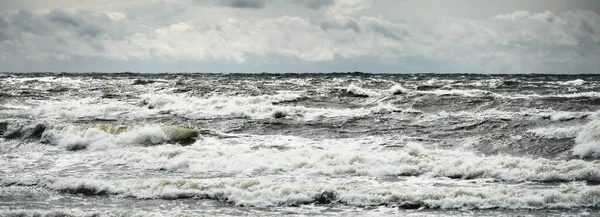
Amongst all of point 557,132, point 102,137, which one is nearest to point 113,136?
point 102,137

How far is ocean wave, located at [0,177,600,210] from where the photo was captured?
29.5 feet

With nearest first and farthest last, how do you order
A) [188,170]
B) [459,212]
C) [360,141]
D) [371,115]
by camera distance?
[459,212] < [188,170] < [360,141] < [371,115]

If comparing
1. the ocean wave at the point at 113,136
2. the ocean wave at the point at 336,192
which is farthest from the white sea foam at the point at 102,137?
the ocean wave at the point at 336,192

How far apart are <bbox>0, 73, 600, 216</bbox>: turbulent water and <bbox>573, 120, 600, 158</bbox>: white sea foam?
50mm

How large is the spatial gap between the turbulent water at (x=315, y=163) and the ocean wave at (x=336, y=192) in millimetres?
26

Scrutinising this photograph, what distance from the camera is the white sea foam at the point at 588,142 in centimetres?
1308

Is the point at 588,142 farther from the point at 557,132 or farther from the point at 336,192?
the point at 336,192

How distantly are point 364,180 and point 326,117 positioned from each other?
10694mm

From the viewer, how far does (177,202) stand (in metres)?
9.65

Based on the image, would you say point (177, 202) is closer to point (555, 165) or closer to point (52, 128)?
point (555, 165)

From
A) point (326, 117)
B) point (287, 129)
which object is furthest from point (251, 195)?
point (326, 117)

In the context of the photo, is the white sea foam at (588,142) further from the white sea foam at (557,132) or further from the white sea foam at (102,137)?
the white sea foam at (102,137)

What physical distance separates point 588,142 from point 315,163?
7.17 m

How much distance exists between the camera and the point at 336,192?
9656 millimetres
